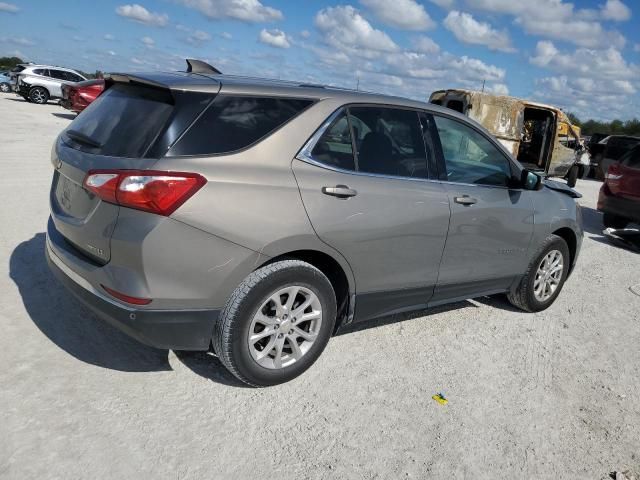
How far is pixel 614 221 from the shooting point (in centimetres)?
1011

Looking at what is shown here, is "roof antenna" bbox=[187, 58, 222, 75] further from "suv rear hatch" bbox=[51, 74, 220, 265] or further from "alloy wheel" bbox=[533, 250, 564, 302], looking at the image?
"alloy wheel" bbox=[533, 250, 564, 302]

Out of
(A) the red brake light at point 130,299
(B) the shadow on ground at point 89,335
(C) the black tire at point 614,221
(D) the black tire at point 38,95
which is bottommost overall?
(B) the shadow on ground at point 89,335

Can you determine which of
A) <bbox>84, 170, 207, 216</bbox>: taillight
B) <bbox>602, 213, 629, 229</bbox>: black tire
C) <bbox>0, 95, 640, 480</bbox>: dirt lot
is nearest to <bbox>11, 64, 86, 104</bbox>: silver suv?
<bbox>602, 213, 629, 229</bbox>: black tire

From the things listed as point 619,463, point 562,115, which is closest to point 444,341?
point 619,463

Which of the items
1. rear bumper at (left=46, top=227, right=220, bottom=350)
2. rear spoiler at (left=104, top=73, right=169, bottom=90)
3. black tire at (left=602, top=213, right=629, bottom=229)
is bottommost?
black tire at (left=602, top=213, right=629, bottom=229)

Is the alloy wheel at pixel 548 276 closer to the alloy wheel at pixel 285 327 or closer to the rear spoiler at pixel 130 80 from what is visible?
the alloy wheel at pixel 285 327

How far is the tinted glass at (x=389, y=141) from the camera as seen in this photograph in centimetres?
347

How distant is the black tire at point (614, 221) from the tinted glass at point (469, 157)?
6.62m

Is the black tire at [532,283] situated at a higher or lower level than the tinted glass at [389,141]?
lower

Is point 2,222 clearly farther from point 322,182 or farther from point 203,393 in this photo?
point 322,182

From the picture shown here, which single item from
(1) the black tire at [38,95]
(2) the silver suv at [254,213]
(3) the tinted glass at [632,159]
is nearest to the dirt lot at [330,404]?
(2) the silver suv at [254,213]

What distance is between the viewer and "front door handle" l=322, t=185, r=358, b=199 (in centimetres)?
317

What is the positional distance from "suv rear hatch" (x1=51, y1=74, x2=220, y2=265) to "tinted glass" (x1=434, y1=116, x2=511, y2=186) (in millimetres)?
1856

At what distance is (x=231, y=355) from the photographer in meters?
3.00
